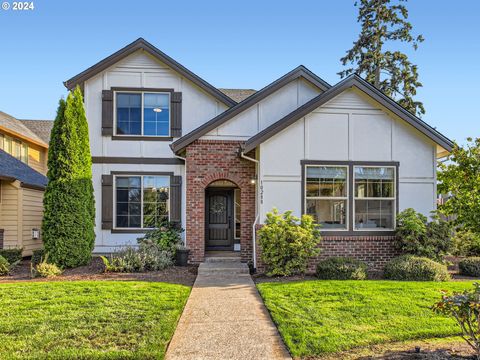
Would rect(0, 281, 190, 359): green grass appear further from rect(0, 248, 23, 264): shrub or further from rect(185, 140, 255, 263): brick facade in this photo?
rect(0, 248, 23, 264): shrub

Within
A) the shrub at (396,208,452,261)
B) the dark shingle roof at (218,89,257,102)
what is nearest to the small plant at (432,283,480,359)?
the shrub at (396,208,452,261)

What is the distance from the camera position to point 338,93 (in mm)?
9375

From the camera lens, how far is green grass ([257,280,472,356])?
4.61 meters

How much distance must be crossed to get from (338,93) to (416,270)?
486cm

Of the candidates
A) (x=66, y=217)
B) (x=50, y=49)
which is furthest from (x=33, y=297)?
(x=50, y=49)

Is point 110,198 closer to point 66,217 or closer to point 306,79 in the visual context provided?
point 66,217

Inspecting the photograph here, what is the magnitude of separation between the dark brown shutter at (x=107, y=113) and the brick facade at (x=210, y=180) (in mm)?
3417

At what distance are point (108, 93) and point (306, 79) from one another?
6.80 metres

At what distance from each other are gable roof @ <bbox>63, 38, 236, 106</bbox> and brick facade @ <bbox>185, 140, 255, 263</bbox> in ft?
8.17

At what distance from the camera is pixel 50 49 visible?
13.3 m

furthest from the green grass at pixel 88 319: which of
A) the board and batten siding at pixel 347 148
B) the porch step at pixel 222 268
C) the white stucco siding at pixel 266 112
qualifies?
the white stucco siding at pixel 266 112

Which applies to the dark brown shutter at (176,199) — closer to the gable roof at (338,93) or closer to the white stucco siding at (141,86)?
the white stucco siding at (141,86)

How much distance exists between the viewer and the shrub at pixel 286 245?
8453 millimetres

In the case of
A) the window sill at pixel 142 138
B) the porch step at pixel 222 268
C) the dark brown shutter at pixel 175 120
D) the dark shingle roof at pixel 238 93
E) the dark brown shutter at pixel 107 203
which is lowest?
the porch step at pixel 222 268
